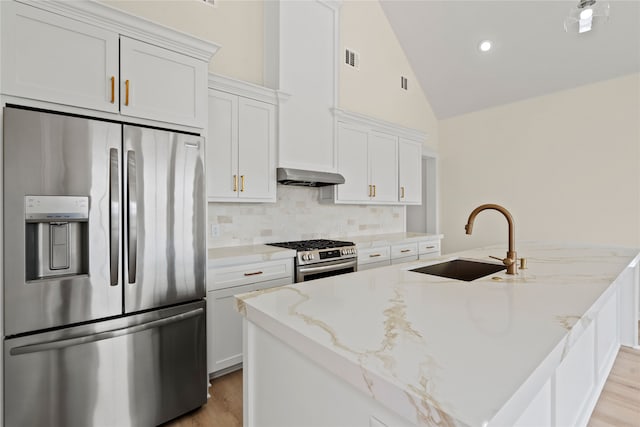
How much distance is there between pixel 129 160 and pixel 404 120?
414 cm

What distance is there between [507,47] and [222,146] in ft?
12.2

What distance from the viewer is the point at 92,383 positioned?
1677mm

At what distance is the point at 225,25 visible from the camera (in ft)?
10.0

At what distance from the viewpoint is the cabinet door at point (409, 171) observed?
172 inches

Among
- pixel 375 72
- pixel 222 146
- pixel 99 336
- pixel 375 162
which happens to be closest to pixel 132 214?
pixel 99 336

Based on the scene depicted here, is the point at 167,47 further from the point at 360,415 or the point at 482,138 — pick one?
the point at 482,138

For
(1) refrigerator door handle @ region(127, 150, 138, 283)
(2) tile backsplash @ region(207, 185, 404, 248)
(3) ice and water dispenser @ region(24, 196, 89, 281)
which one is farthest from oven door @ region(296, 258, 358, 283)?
(3) ice and water dispenser @ region(24, 196, 89, 281)

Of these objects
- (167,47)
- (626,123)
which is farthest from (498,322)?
(626,123)

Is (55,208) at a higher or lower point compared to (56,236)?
higher

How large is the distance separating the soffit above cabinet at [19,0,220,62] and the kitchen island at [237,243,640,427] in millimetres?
1647

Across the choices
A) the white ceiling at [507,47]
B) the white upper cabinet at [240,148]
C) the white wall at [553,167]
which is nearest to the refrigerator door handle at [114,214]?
the white upper cabinet at [240,148]

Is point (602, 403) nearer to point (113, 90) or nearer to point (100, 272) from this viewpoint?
point (100, 272)

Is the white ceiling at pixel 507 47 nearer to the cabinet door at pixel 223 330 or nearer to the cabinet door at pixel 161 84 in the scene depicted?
the cabinet door at pixel 161 84

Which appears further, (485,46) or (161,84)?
(485,46)
